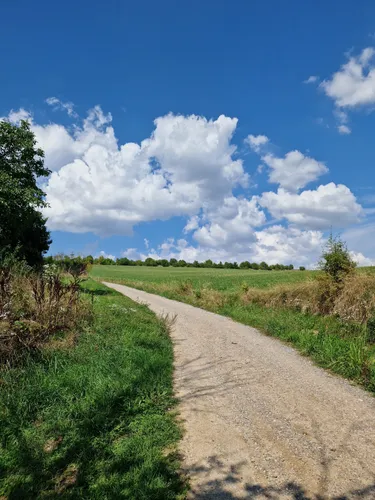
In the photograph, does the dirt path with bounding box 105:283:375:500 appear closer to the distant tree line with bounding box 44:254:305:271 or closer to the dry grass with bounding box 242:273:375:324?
the dry grass with bounding box 242:273:375:324

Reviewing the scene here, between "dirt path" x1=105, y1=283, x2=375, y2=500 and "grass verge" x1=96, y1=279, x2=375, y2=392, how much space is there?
0.48 m

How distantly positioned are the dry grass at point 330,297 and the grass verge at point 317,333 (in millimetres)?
367

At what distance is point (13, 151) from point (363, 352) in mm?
26299

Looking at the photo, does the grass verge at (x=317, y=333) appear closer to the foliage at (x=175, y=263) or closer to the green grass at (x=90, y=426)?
the green grass at (x=90, y=426)

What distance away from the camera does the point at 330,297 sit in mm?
14555

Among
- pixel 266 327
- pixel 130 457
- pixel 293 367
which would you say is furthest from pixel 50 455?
pixel 266 327

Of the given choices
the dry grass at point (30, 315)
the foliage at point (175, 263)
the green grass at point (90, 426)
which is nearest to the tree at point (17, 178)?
the dry grass at point (30, 315)

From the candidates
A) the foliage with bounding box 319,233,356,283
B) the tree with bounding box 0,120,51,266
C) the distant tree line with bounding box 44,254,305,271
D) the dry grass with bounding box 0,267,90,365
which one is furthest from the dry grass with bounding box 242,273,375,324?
the distant tree line with bounding box 44,254,305,271

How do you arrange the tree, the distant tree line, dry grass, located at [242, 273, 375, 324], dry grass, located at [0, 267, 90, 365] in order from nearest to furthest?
1. dry grass, located at [0, 267, 90, 365]
2. dry grass, located at [242, 273, 375, 324]
3. the tree
4. the distant tree line

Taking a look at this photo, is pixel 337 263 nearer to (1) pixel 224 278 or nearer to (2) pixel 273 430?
(2) pixel 273 430

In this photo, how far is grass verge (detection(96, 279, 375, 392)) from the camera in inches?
325

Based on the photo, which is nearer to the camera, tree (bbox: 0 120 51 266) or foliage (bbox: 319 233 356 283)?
foliage (bbox: 319 233 356 283)

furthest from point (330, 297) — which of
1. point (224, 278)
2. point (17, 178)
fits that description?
point (224, 278)

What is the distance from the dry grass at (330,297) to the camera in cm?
1270
